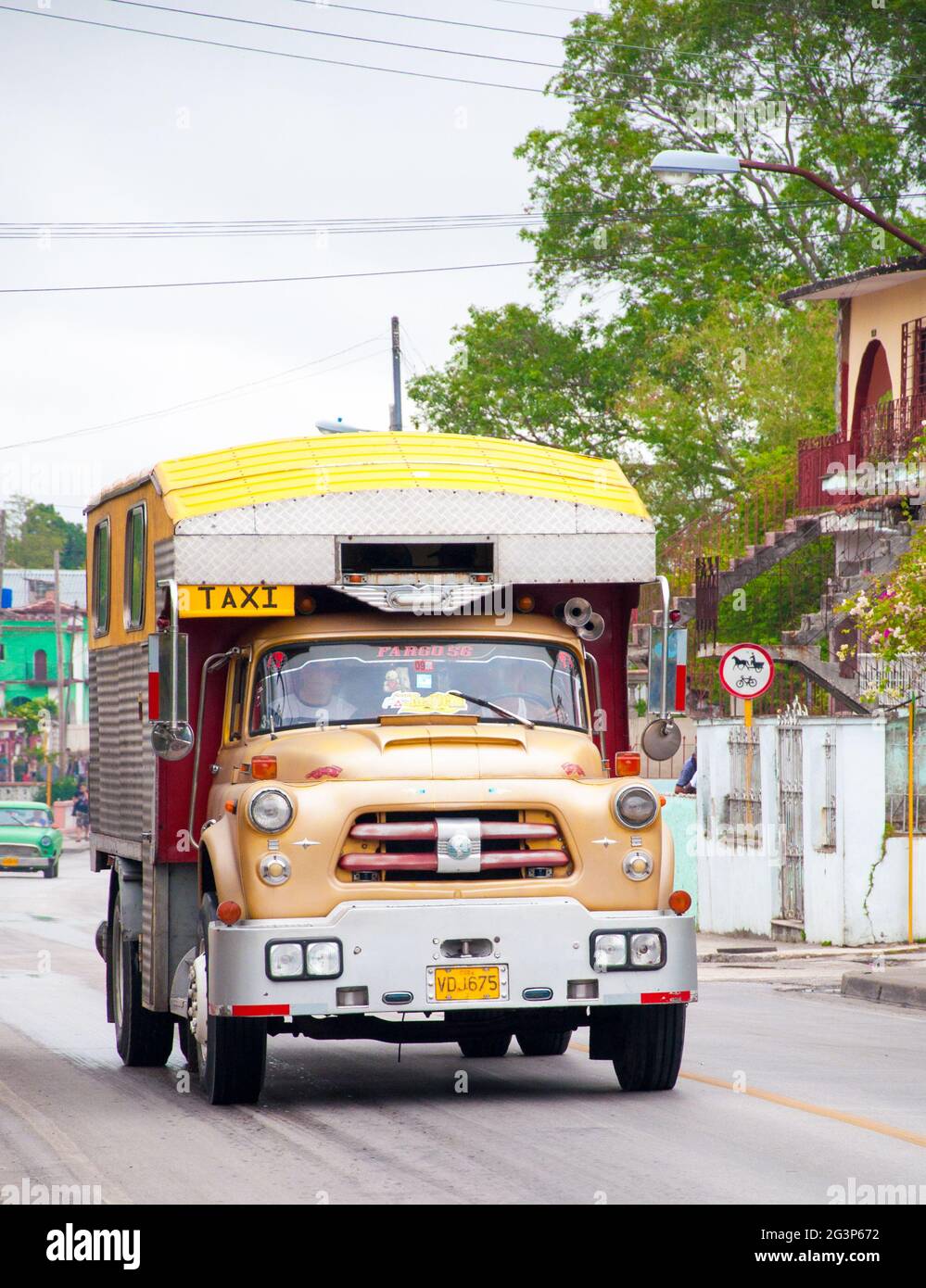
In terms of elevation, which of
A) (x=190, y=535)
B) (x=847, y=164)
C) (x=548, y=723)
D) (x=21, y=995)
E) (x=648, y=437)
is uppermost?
(x=847, y=164)

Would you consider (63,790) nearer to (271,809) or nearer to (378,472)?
(378,472)

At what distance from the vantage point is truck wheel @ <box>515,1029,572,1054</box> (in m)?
13.8

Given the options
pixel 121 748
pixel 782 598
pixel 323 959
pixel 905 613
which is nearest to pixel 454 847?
pixel 323 959

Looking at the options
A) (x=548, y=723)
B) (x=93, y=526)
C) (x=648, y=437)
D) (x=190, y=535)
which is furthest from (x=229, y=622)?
(x=648, y=437)

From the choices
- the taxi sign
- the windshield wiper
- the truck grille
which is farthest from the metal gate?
the truck grille

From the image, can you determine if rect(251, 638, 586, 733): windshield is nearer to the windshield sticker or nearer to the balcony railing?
the windshield sticker

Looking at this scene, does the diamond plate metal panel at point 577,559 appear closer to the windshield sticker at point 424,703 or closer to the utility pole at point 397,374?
the windshield sticker at point 424,703

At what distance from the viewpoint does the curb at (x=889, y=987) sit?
1755 centimetres

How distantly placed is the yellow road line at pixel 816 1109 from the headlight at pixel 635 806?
5.48ft

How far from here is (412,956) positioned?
1056 cm
